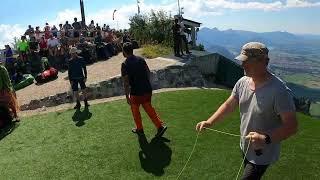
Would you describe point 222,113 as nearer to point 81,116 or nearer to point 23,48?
point 81,116

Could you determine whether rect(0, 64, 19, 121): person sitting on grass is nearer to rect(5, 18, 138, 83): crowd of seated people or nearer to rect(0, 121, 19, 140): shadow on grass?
rect(0, 121, 19, 140): shadow on grass

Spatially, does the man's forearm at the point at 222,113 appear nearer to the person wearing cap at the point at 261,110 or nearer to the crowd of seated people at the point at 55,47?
the person wearing cap at the point at 261,110

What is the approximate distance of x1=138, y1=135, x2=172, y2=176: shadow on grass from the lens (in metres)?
9.04

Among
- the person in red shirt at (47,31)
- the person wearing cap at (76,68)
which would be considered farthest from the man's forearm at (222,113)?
the person in red shirt at (47,31)

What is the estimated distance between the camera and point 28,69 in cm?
2314

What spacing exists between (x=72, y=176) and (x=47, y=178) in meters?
0.48

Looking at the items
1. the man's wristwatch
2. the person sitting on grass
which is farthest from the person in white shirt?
the man's wristwatch

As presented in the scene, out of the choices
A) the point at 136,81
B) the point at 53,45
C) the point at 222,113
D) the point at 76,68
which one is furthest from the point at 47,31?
the point at 222,113

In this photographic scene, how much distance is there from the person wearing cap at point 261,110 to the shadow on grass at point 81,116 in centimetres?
781

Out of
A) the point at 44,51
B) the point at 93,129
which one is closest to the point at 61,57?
the point at 44,51

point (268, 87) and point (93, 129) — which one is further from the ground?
point (268, 87)

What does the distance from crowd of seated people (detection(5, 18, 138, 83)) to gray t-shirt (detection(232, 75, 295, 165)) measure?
701 inches

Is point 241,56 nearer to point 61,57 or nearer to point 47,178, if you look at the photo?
point 47,178

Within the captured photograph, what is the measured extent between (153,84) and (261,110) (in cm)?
1337
